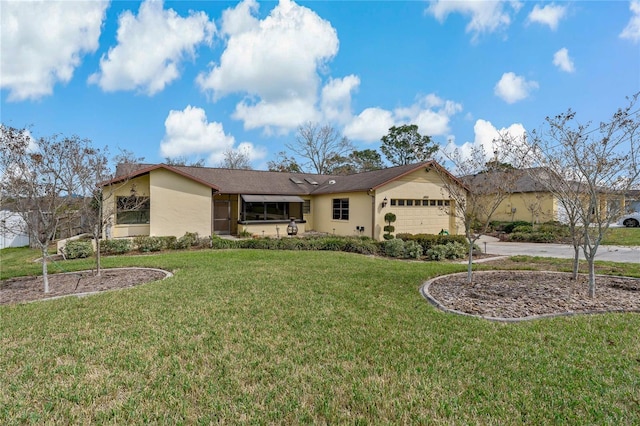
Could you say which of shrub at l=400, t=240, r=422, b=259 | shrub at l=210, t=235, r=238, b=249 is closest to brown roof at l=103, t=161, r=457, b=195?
shrub at l=210, t=235, r=238, b=249

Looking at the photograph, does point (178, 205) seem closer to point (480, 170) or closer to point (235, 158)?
point (480, 170)

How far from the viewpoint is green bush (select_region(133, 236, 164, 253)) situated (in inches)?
575

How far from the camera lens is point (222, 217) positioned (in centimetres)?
2088

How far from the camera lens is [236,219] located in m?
20.8

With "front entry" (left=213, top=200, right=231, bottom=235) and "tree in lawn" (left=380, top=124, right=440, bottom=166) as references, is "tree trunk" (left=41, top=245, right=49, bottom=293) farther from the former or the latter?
"tree in lawn" (left=380, top=124, right=440, bottom=166)

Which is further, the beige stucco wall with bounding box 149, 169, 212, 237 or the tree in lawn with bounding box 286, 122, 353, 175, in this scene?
the tree in lawn with bounding box 286, 122, 353, 175

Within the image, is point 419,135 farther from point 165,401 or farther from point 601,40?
point 165,401

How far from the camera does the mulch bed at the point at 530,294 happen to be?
19.1 feet

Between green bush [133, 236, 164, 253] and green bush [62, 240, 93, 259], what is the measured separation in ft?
6.14

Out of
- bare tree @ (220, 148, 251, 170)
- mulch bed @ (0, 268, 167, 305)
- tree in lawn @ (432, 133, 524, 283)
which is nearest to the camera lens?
mulch bed @ (0, 268, 167, 305)

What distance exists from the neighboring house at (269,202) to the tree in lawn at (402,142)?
21.3m

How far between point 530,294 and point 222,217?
59.2 ft

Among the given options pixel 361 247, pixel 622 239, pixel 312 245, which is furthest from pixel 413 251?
pixel 622 239

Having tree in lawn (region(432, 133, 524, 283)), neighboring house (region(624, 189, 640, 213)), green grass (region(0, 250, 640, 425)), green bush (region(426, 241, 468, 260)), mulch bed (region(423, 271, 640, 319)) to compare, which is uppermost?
tree in lawn (region(432, 133, 524, 283))
